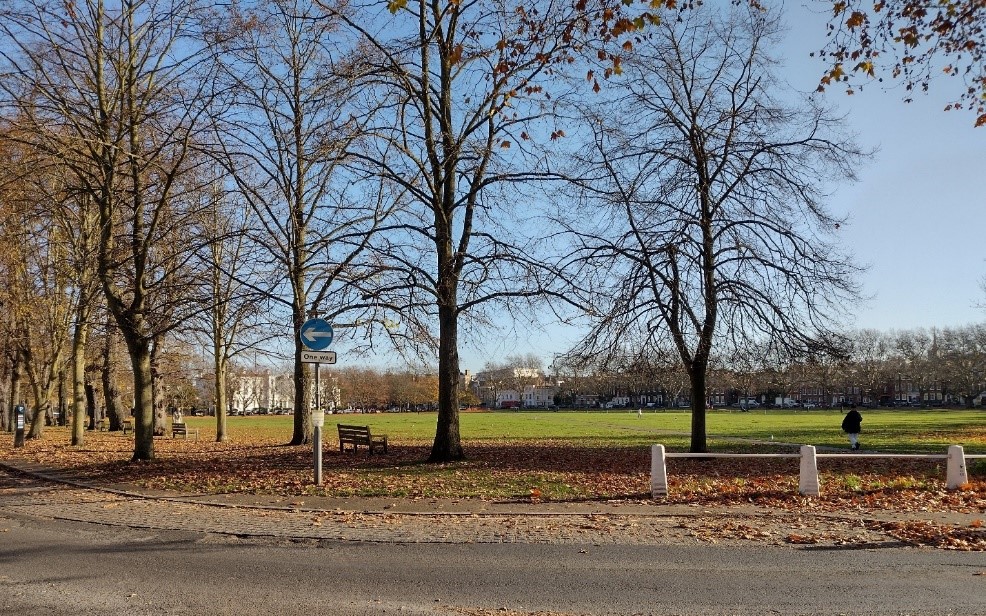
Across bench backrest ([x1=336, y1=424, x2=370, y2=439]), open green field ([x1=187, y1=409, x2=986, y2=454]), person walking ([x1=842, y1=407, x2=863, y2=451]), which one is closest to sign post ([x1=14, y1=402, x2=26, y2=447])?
open green field ([x1=187, y1=409, x2=986, y2=454])

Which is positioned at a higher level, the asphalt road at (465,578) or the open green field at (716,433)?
the asphalt road at (465,578)

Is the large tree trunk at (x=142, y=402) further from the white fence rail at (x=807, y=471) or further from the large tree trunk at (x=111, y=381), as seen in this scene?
the white fence rail at (x=807, y=471)

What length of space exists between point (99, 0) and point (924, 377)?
114m

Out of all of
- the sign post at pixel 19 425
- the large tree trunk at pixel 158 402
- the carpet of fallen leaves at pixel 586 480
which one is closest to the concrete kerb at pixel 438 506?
the carpet of fallen leaves at pixel 586 480

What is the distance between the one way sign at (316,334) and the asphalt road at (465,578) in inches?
188

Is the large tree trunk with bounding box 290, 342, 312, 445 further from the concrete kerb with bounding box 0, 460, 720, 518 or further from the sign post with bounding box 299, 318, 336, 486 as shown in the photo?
the concrete kerb with bounding box 0, 460, 720, 518

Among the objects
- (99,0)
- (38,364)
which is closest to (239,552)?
(99,0)

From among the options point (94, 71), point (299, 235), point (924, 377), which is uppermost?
point (94, 71)

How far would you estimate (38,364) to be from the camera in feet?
121

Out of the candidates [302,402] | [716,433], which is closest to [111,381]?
[302,402]

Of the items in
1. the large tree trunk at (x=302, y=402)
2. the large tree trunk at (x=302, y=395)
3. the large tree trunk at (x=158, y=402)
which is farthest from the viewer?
the large tree trunk at (x=158, y=402)

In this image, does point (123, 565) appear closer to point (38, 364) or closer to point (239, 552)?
point (239, 552)

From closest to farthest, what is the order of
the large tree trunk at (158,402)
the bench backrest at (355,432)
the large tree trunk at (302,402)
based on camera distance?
the bench backrest at (355,432), the large tree trunk at (302,402), the large tree trunk at (158,402)

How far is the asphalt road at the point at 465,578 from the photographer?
242 inches
